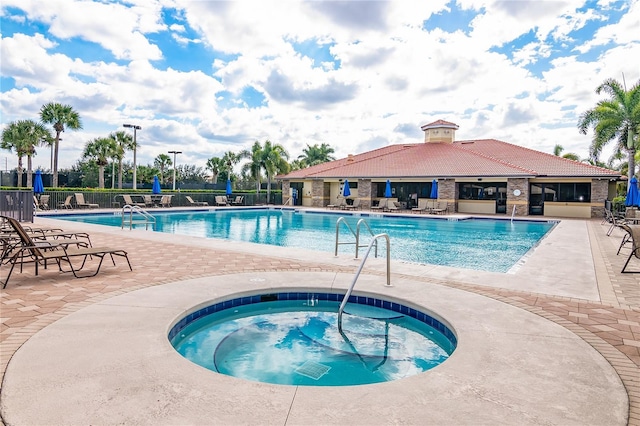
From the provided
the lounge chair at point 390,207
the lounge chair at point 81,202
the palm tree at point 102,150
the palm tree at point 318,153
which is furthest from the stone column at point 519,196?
the palm tree at point 102,150

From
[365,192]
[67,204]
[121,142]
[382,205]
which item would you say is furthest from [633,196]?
[121,142]

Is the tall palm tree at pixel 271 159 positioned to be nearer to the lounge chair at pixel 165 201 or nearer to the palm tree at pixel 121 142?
the lounge chair at pixel 165 201

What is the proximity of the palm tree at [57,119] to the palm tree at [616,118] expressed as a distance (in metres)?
36.9

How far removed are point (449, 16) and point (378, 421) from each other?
13.9 meters

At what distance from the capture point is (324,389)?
2.89m

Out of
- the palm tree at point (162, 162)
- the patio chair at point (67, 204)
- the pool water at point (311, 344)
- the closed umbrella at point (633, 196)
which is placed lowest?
the pool water at point (311, 344)

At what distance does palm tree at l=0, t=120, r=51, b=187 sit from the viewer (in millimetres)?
32438

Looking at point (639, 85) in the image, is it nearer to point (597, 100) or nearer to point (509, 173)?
point (597, 100)

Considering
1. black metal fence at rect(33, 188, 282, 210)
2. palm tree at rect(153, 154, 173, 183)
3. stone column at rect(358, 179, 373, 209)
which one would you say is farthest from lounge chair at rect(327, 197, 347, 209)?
palm tree at rect(153, 154, 173, 183)

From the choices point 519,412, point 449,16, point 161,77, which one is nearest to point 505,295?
point 519,412

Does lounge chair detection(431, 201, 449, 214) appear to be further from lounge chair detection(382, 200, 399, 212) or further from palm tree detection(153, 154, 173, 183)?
palm tree detection(153, 154, 173, 183)

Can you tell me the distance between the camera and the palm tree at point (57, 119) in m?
32.3

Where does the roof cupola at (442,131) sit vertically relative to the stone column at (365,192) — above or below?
above

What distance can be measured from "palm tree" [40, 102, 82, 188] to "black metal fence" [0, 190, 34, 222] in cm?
2028
